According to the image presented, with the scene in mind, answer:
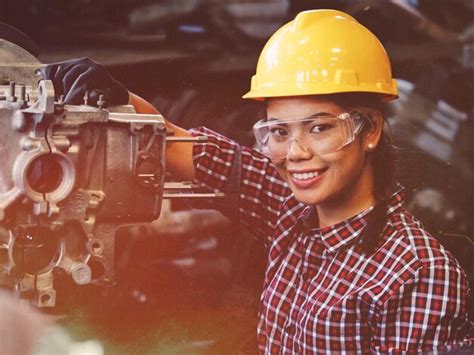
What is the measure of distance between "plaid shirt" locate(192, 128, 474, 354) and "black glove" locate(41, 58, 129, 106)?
14.7 inches

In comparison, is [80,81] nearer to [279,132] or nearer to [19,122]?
[19,122]

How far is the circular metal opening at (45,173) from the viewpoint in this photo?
4.48 ft

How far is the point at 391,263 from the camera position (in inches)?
63.2

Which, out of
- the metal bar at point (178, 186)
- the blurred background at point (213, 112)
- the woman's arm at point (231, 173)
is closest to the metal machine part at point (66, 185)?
the metal bar at point (178, 186)

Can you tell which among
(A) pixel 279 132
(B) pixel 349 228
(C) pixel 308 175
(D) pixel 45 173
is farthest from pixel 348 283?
(D) pixel 45 173

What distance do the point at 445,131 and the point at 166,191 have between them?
99 cm

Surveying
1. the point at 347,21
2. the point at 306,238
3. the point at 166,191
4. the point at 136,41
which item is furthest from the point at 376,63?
the point at 136,41

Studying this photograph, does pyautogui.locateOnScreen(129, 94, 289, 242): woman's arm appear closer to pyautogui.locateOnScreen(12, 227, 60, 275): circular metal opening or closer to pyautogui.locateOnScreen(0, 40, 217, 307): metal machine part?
pyautogui.locateOnScreen(0, 40, 217, 307): metal machine part

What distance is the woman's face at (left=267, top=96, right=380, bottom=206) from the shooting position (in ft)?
5.30

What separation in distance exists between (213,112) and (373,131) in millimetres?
599

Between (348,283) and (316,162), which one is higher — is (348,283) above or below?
below

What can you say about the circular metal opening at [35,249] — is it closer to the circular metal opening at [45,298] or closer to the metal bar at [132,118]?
the circular metal opening at [45,298]

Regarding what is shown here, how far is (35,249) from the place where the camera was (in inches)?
56.1

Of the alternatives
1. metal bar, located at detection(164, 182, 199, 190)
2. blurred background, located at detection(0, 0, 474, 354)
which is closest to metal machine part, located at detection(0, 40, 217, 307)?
metal bar, located at detection(164, 182, 199, 190)
